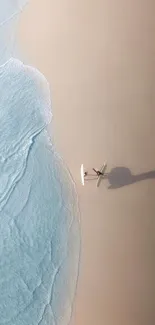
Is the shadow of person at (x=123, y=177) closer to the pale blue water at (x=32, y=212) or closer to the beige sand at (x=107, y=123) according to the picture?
the beige sand at (x=107, y=123)

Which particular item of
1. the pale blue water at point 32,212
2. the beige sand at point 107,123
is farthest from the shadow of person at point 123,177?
the pale blue water at point 32,212

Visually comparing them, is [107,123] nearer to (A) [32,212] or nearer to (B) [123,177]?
(B) [123,177]

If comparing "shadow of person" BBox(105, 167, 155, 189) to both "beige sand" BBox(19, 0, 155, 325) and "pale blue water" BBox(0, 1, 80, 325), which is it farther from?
"pale blue water" BBox(0, 1, 80, 325)

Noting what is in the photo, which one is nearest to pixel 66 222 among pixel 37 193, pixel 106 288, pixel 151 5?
pixel 37 193

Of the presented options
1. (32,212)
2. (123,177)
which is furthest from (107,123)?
(32,212)

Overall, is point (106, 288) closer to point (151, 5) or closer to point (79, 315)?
point (79, 315)

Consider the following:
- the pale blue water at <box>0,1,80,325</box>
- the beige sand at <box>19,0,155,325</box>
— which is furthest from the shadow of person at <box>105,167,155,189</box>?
the pale blue water at <box>0,1,80,325</box>
